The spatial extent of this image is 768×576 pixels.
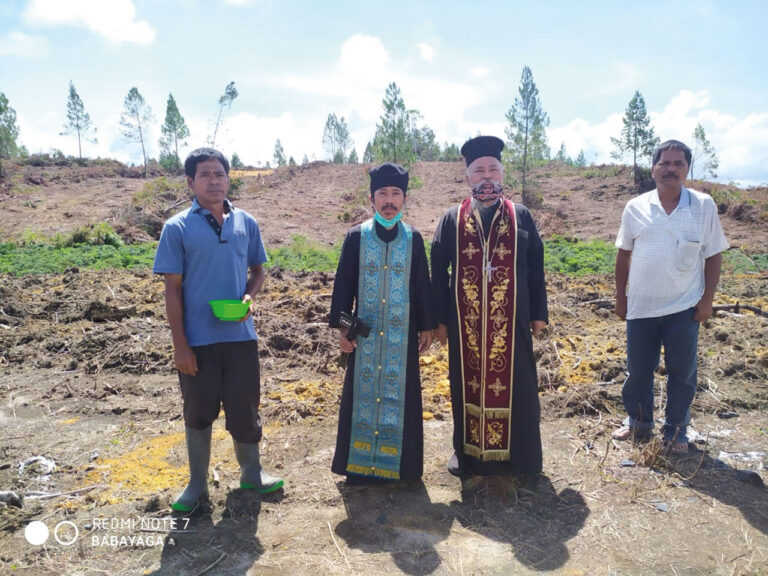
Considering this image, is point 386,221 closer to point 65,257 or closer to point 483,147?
point 483,147

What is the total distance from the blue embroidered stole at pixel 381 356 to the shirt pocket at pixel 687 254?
1.81 m

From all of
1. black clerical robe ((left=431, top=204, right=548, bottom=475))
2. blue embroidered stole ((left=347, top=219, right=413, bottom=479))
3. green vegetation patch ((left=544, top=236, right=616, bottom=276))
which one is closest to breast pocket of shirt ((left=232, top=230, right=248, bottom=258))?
blue embroidered stole ((left=347, top=219, right=413, bottom=479))

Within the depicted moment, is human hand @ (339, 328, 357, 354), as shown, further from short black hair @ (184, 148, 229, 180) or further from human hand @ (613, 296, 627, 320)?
human hand @ (613, 296, 627, 320)

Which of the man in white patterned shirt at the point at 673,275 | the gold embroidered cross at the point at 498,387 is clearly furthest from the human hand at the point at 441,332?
the man in white patterned shirt at the point at 673,275

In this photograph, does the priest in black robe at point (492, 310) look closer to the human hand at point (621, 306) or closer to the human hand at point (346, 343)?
the human hand at point (346, 343)

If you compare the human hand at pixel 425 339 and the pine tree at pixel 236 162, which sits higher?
the pine tree at pixel 236 162

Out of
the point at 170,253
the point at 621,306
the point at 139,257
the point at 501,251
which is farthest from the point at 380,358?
the point at 139,257

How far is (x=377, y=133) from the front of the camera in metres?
25.7

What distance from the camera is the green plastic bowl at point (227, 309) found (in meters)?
2.84

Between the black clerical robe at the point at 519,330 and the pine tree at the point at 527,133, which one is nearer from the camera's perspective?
the black clerical robe at the point at 519,330

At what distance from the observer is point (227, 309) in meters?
2.85

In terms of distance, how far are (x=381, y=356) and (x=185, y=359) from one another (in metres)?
1.12

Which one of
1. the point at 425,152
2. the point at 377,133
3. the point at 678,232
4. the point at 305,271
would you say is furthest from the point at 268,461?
the point at 425,152

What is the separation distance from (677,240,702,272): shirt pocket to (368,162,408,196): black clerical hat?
1.90 metres
